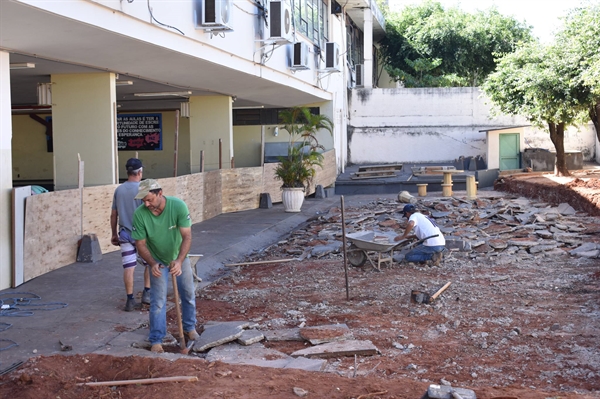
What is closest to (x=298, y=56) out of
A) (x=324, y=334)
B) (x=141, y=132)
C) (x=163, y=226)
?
(x=141, y=132)

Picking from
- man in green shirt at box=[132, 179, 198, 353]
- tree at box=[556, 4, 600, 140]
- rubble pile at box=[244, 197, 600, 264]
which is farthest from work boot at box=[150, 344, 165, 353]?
tree at box=[556, 4, 600, 140]

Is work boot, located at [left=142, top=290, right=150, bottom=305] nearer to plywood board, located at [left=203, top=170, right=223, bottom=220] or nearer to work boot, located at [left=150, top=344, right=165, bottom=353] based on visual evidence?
work boot, located at [left=150, top=344, right=165, bottom=353]

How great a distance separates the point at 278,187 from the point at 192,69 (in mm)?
8378

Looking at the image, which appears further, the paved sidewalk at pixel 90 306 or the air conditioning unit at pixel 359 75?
the air conditioning unit at pixel 359 75

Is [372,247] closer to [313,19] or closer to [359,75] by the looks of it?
[313,19]

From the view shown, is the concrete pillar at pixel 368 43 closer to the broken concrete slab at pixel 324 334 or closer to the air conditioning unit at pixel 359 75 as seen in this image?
the air conditioning unit at pixel 359 75

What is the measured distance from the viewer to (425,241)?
41.1 feet

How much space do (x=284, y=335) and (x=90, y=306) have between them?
2834 mm

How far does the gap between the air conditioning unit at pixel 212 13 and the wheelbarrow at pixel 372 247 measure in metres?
4.77

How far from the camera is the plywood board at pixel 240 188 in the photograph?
2008cm

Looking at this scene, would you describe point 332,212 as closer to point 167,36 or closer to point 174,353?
point 167,36

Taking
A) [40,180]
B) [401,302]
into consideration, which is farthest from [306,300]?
[40,180]

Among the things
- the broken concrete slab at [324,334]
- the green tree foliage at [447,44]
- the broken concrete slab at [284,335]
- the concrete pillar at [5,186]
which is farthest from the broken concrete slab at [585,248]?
the green tree foliage at [447,44]

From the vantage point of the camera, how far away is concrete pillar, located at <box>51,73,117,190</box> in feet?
45.2
